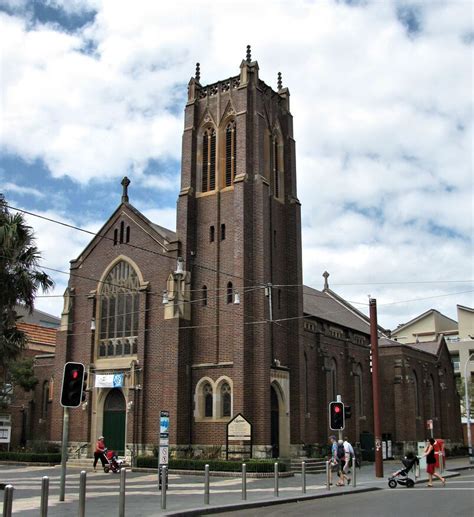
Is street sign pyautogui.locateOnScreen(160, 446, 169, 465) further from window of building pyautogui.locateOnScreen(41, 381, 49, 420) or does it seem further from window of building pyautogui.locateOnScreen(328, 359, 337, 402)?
window of building pyautogui.locateOnScreen(328, 359, 337, 402)

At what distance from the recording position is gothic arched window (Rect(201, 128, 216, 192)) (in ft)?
118

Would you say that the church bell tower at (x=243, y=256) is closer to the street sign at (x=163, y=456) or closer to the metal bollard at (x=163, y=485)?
the street sign at (x=163, y=456)

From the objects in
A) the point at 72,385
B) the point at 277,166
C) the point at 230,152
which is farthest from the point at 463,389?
the point at 72,385

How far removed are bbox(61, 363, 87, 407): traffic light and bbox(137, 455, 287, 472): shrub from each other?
12.0 metres

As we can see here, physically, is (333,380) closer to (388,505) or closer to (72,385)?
(388,505)

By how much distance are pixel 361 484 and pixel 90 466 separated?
1443 cm

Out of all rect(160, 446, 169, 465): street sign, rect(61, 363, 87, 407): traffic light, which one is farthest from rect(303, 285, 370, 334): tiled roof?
rect(61, 363, 87, 407): traffic light

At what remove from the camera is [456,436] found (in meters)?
58.2

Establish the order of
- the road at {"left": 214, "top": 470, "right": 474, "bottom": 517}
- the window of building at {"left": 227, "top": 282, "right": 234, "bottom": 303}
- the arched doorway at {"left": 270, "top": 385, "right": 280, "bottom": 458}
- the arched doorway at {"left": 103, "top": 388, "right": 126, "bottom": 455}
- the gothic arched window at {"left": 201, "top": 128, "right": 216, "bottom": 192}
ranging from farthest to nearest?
the gothic arched window at {"left": 201, "top": 128, "right": 216, "bottom": 192}, the arched doorway at {"left": 103, "top": 388, "right": 126, "bottom": 455}, the arched doorway at {"left": 270, "top": 385, "right": 280, "bottom": 458}, the window of building at {"left": 227, "top": 282, "right": 234, "bottom": 303}, the road at {"left": 214, "top": 470, "right": 474, "bottom": 517}

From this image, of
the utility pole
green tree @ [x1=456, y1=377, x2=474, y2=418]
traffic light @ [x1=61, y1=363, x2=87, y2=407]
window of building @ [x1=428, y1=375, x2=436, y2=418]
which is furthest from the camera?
green tree @ [x1=456, y1=377, x2=474, y2=418]

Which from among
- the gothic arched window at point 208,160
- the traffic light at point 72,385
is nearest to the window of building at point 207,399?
the gothic arched window at point 208,160

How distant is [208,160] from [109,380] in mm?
12854

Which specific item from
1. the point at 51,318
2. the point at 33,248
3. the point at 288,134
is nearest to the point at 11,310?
the point at 33,248

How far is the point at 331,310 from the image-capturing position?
50719 millimetres
